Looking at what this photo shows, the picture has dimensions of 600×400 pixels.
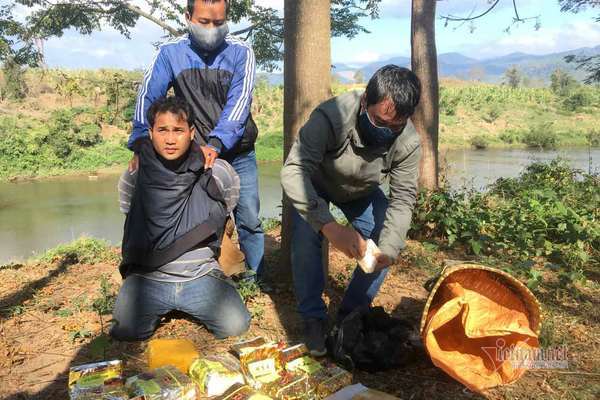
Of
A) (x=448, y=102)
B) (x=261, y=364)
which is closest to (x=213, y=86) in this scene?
(x=261, y=364)

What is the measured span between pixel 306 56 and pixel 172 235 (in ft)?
4.74

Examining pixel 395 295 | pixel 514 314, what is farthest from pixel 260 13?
pixel 514 314

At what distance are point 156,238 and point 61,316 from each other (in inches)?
40.9

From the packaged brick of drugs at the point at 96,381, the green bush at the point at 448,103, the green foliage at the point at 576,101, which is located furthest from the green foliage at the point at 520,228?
the green foliage at the point at 576,101

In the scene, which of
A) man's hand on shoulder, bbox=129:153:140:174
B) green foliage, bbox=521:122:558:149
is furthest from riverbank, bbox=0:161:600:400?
green foliage, bbox=521:122:558:149

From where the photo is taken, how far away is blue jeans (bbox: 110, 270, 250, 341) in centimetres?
271

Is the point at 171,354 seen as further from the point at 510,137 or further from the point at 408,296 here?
the point at 510,137

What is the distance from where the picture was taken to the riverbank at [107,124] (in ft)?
52.2

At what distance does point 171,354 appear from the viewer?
233cm

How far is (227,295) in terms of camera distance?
9.25 feet

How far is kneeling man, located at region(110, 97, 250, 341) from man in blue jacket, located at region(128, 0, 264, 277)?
0.54 ft

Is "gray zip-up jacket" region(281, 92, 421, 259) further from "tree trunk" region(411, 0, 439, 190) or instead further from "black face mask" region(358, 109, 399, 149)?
"tree trunk" region(411, 0, 439, 190)

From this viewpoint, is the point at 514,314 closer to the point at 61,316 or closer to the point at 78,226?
the point at 61,316

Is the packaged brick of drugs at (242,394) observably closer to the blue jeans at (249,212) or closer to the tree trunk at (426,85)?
the blue jeans at (249,212)
